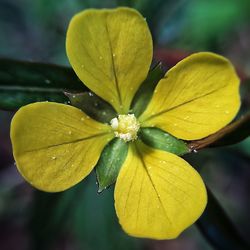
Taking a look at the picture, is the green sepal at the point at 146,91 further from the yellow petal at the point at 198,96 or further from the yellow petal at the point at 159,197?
the yellow petal at the point at 159,197

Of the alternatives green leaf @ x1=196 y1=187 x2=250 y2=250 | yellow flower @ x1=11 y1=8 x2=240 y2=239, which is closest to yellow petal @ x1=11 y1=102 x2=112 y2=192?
yellow flower @ x1=11 y1=8 x2=240 y2=239

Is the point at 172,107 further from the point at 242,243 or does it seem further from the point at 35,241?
the point at 35,241

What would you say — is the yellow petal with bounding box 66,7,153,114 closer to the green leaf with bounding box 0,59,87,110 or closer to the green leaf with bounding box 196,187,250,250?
the green leaf with bounding box 0,59,87,110

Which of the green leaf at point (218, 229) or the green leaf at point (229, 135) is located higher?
the green leaf at point (229, 135)

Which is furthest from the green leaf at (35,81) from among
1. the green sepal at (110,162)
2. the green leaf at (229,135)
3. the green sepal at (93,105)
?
the green leaf at (229,135)

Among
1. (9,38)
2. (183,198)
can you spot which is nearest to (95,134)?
(183,198)

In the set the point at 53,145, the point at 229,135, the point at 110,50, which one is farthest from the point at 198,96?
the point at 53,145

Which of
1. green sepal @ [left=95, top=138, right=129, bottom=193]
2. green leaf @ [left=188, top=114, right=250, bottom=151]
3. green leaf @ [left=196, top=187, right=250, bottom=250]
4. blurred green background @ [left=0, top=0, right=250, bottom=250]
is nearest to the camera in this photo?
green leaf @ [left=188, top=114, right=250, bottom=151]
